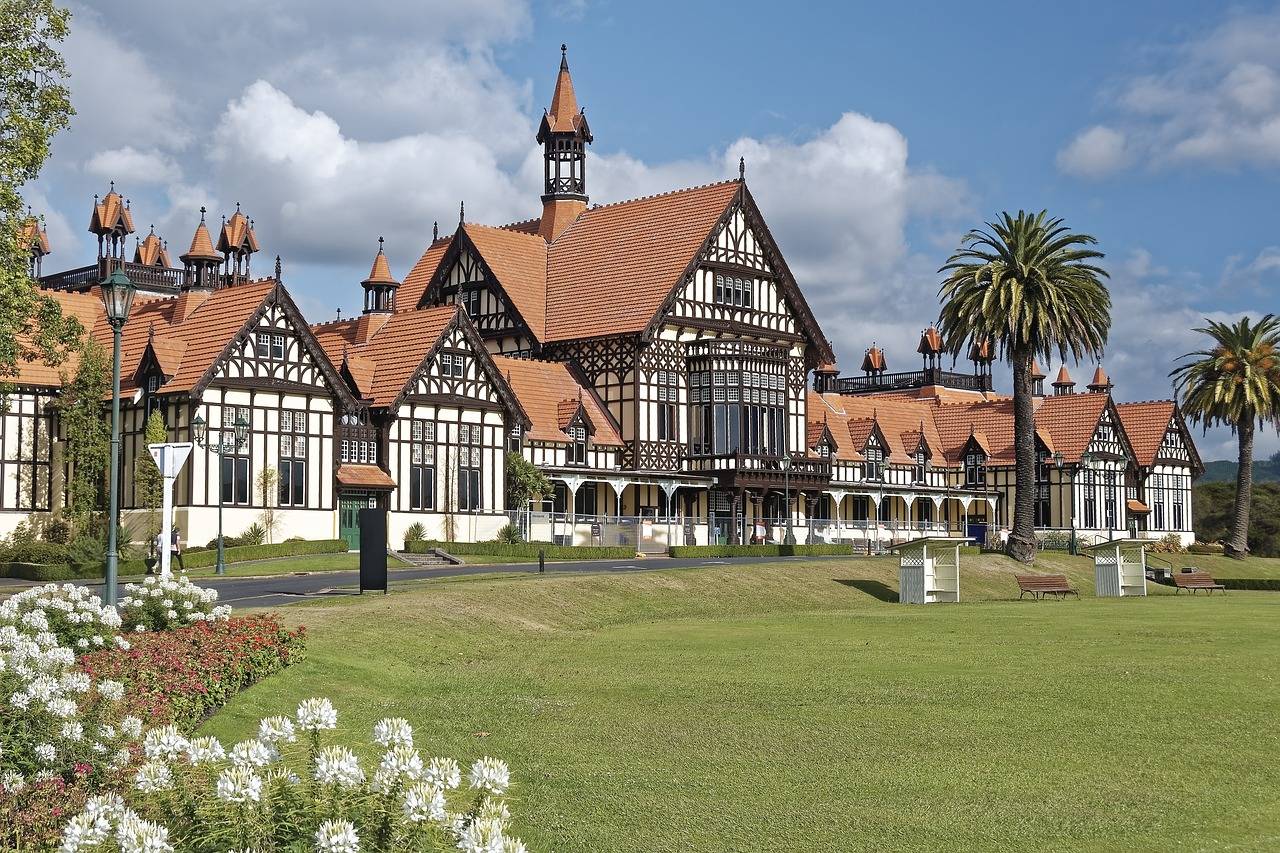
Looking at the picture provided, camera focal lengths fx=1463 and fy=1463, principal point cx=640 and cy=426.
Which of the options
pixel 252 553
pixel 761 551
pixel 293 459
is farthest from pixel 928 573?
pixel 293 459

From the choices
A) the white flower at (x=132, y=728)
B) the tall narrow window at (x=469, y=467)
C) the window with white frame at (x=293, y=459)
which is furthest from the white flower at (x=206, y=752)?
the tall narrow window at (x=469, y=467)

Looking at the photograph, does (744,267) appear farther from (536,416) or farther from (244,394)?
(244,394)

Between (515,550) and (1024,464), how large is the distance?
22.8 m

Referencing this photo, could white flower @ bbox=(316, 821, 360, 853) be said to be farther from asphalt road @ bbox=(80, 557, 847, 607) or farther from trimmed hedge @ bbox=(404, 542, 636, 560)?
trimmed hedge @ bbox=(404, 542, 636, 560)

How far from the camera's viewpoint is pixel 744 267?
79.1m

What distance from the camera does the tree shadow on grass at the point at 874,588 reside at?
4769 centimetres

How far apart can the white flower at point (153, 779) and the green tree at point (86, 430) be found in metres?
50.7

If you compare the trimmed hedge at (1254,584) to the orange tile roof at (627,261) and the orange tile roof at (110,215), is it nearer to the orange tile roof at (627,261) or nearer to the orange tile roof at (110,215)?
the orange tile roof at (627,261)

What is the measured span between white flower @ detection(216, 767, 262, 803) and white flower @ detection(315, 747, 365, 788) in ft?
1.13

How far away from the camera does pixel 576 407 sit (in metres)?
71.9

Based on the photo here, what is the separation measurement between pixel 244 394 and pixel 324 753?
1998 inches

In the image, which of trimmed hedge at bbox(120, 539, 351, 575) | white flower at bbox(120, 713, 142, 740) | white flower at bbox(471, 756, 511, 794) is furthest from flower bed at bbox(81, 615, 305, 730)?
trimmed hedge at bbox(120, 539, 351, 575)

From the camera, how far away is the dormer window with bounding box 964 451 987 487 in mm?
100875

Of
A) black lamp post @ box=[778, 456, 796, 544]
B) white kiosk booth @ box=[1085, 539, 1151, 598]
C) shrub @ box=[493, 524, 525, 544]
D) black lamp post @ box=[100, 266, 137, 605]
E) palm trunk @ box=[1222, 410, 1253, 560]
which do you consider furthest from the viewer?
palm trunk @ box=[1222, 410, 1253, 560]
